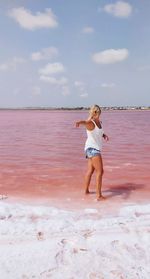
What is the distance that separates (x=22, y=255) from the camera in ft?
13.6

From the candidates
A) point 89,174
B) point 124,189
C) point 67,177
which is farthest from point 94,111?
point 67,177

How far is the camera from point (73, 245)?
4375mm

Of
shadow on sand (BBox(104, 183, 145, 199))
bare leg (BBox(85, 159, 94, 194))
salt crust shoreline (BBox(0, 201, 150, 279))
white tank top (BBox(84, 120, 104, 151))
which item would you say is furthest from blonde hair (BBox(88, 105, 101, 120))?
salt crust shoreline (BBox(0, 201, 150, 279))

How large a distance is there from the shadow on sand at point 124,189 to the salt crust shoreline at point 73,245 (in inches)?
58.9

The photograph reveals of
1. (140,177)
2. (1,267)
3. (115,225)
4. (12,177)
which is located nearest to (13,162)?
(12,177)

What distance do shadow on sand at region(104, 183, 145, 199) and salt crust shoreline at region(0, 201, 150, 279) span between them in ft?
4.91

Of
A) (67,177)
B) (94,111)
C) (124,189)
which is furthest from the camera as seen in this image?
(67,177)

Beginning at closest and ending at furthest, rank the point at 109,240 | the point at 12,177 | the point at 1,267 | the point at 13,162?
the point at 1,267
the point at 109,240
the point at 12,177
the point at 13,162

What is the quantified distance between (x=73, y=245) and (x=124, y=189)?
3.56m

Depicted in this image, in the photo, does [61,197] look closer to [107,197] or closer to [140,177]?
[107,197]

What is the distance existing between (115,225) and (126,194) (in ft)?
7.34

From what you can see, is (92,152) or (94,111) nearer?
(94,111)

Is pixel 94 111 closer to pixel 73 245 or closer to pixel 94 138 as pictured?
pixel 94 138

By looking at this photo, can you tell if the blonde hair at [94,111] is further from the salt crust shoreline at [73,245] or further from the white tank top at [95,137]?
the salt crust shoreline at [73,245]
